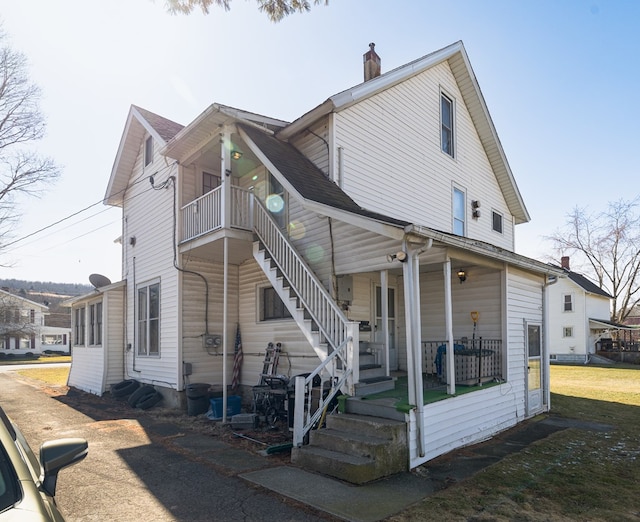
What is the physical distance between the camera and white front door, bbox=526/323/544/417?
999 cm

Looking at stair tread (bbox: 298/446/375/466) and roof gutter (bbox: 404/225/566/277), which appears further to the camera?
roof gutter (bbox: 404/225/566/277)

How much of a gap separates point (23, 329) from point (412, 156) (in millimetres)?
46916

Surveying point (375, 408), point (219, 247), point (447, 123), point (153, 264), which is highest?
point (447, 123)

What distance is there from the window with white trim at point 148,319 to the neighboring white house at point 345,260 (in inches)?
2.3

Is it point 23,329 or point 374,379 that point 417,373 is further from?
point 23,329

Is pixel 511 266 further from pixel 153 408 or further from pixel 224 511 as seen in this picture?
pixel 153 408

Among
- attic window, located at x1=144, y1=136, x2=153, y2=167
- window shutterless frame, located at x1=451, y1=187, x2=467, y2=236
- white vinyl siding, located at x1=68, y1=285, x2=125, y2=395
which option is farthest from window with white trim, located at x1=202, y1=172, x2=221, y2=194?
window shutterless frame, located at x1=451, y1=187, x2=467, y2=236

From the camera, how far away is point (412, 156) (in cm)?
1168

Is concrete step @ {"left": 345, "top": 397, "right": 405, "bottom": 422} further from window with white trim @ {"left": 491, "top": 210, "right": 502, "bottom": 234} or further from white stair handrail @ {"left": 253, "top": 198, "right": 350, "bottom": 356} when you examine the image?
window with white trim @ {"left": 491, "top": 210, "right": 502, "bottom": 234}

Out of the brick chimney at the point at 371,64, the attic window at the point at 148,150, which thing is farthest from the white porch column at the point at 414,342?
the attic window at the point at 148,150

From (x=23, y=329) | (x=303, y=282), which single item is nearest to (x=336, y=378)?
(x=303, y=282)

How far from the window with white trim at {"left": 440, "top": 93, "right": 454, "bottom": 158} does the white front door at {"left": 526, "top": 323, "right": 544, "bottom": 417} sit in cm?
568

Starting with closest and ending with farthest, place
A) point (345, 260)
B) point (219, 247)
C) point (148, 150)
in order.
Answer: point (345, 260) < point (219, 247) < point (148, 150)

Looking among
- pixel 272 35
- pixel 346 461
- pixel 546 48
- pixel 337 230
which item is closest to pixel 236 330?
pixel 337 230
